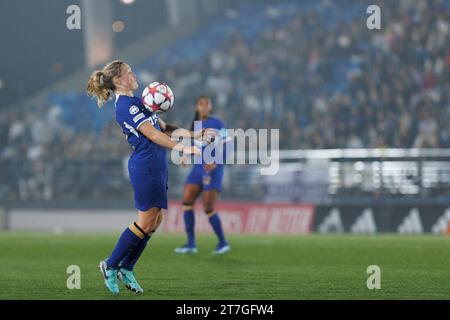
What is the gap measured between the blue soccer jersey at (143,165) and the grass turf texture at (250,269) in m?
0.94

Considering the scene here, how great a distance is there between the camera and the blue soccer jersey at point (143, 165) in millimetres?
9609

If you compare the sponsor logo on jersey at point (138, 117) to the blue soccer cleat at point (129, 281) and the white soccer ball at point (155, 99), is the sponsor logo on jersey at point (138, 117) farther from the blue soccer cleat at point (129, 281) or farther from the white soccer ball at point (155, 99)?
the blue soccer cleat at point (129, 281)

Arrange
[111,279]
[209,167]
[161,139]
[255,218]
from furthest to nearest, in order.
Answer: [255,218] → [209,167] → [111,279] → [161,139]

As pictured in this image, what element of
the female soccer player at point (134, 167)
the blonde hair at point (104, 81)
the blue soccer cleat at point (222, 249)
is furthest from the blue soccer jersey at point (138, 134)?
the blue soccer cleat at point (222, 249)

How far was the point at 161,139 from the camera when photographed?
9.27 m

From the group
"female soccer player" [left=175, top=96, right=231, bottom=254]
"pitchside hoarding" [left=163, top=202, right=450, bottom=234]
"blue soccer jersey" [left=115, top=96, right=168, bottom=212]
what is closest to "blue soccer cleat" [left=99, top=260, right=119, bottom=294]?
"blue soccer jersey" [left=115, top=96, right=168, bottom=212]

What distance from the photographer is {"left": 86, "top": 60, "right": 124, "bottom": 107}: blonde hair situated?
31.9 feet

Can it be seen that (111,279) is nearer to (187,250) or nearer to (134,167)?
(134,167)

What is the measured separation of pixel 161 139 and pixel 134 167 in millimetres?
597

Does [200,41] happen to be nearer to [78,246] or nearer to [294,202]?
[294,202]

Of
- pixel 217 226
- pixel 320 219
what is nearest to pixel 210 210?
pixel 217 226

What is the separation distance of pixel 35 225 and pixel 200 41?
1010 centimetres

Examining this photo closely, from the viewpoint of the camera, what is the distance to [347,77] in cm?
2739
